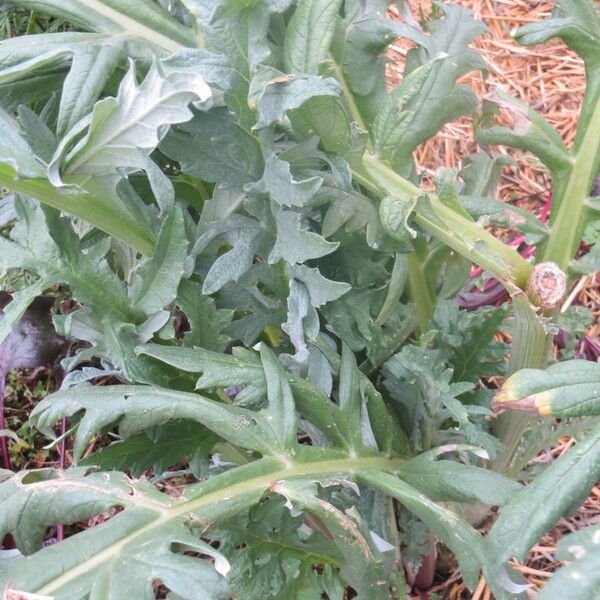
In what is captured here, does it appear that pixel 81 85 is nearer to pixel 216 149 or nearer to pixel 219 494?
pixel 216 149

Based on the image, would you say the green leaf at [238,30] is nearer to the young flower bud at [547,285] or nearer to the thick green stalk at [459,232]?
the thick green stalk at [459,232]

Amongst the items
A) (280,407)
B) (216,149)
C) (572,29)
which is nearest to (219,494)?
(280,407)

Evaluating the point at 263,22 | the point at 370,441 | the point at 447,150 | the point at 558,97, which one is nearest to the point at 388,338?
the point at 370,441

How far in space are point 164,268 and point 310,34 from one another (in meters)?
0.25

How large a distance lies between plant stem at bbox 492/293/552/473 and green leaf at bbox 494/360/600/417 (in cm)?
16

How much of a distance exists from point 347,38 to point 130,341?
1.25ft

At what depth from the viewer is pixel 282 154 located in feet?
2.40

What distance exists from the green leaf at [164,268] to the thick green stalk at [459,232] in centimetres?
18

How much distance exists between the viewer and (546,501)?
0.56 m

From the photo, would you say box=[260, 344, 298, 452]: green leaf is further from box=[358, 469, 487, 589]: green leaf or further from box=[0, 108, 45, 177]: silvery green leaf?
box=[0, 108, 45, 177]: silvery green leaf

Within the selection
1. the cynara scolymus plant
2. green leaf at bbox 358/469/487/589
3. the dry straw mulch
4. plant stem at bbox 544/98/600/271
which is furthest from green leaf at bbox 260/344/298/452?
the dry straw mulch

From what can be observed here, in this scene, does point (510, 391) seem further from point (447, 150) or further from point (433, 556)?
point (447, 150)

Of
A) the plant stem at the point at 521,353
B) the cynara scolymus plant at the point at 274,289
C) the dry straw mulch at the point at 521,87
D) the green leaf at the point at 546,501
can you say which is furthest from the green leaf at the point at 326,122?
the dry straw mulch at the point at 521,87

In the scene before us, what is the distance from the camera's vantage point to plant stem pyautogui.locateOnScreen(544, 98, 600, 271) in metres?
0.80
